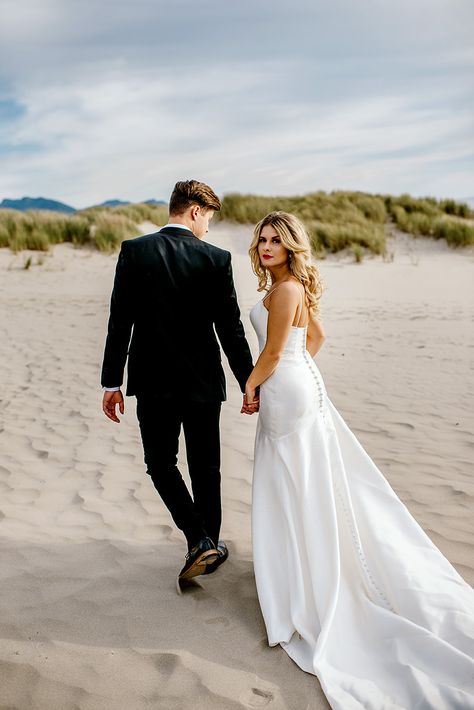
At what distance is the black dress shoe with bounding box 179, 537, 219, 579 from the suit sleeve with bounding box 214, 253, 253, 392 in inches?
32.1

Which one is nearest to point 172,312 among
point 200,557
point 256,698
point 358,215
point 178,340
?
point 178,340

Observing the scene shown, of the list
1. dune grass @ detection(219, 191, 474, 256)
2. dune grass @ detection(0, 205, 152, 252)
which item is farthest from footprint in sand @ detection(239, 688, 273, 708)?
dune grass @ detection(0, 205, 152, 252)

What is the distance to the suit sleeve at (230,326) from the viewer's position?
11.5 ft

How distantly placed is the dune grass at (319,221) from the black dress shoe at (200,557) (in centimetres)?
1469

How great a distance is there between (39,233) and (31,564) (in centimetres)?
1525

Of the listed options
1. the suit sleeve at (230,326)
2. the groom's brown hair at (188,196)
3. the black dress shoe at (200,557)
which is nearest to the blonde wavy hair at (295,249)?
the suit sleeve at (230,326)

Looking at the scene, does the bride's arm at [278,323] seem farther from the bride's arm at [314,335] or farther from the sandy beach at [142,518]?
the sandy beach at [142,518]

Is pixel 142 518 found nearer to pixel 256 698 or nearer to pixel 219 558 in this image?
pixel 219 558

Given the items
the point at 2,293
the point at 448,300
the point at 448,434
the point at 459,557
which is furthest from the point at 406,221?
the point at 459,557

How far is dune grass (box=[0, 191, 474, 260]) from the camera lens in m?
18.3

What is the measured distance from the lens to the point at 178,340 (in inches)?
138

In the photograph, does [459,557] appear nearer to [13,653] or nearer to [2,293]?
[13,653]

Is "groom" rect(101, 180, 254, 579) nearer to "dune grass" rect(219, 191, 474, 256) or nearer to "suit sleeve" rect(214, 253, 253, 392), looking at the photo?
"suit sleeve" rect(214, 253, 253, 392)

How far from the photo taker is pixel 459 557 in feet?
13.4
